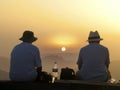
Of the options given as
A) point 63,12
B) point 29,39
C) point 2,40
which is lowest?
point 29,39

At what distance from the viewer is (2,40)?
6383 mm

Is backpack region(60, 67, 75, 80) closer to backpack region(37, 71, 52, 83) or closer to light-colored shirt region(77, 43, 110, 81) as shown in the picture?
light-colored shirt region(77, 43, 110, 81)

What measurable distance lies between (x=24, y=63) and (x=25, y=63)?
1 cm

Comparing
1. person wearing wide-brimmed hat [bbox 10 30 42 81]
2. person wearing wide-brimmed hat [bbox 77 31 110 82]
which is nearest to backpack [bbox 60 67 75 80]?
person wearing wide-brimmed hat [bbox 77 31 110 82]

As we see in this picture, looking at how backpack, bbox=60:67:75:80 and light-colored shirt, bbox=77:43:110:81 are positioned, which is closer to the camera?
light-colored shirt, bbox=77:43:110:81

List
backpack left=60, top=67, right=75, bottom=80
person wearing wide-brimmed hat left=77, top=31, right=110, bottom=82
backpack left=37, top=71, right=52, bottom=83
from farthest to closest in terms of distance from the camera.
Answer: backpack left=60, top=67, right=75, bottom=80, person wearing wide-brimmed hat left=77, top=31, right=110, bottom=82, backpack left=37, top=71, right=52, bottom=83

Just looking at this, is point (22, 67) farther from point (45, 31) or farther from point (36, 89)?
point (45, 31)

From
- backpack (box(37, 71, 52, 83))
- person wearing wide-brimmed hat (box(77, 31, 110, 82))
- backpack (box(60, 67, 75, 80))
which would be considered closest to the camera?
backpack (box(37, 71, 52, 83))

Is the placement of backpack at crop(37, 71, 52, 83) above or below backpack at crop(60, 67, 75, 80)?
below

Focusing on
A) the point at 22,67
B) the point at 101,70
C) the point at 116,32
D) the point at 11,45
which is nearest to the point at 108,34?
the point at 116,32

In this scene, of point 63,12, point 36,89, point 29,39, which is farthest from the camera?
point 63,12

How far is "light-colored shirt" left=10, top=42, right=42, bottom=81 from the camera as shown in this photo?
3.89m

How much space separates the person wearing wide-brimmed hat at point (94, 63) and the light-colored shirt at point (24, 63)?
1.99ft

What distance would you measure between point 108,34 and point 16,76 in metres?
3.00
